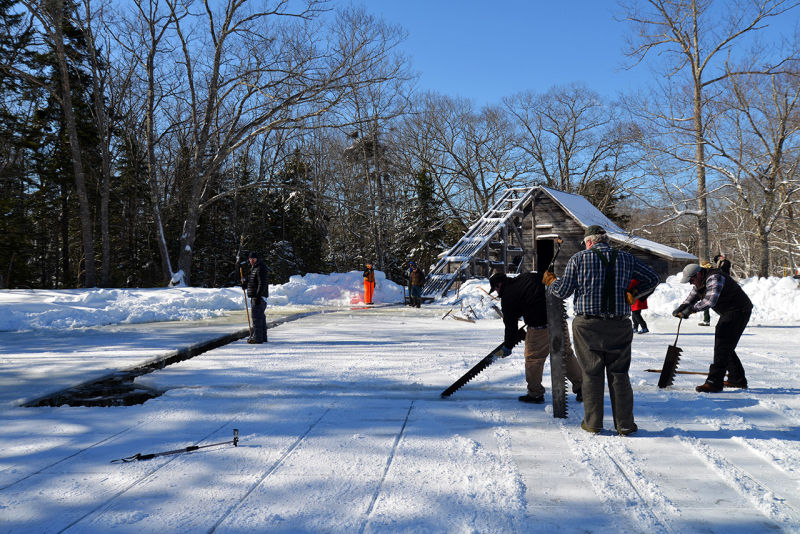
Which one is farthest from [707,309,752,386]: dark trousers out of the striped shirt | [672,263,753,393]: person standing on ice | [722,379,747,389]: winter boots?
the striped shirt

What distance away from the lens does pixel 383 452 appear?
13.1 feet

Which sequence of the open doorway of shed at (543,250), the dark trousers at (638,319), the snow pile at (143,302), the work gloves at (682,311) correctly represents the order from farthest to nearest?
the open doorway of shed at (543,250), the snow pile at (143,302), the dark trousers at (638,319), the work gloves at (682,311)

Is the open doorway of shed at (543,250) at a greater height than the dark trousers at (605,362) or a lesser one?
greater

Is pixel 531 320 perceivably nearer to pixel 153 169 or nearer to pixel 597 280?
pixel 597 280

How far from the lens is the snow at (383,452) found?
115 inches

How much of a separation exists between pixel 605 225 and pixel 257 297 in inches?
A: 824

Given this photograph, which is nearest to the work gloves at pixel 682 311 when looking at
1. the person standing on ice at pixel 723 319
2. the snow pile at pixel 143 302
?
the person standing on ice at pixel 723 319

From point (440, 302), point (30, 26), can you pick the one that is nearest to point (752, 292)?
point (440, 302)

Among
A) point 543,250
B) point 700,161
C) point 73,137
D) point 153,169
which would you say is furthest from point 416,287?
point 73,137

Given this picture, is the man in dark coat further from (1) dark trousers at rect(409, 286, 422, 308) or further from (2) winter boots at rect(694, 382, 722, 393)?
(1) dark trousers at rect(409, 286, 422, 308)

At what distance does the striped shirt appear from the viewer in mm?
4289

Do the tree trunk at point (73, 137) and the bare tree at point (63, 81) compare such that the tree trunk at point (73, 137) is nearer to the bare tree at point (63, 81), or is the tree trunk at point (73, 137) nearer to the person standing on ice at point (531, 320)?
the bare tree at point (63, 81)

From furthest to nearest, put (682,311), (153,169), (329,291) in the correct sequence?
(153,169) < (329,291) < (682,311)

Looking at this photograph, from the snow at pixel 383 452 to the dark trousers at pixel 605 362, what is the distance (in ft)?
0.74
